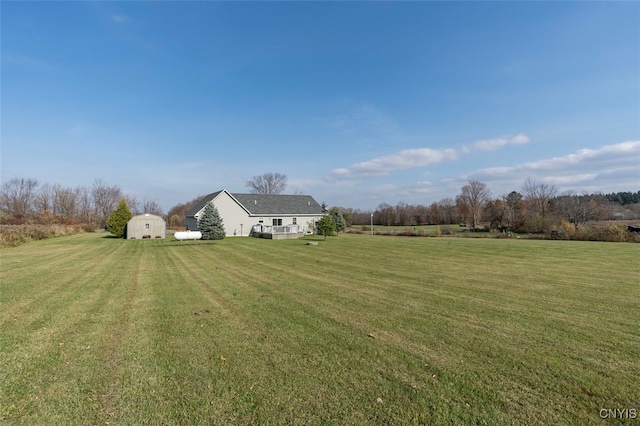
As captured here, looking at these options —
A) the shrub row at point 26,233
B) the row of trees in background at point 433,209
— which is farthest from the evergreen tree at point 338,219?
the shrub row at point 26,233

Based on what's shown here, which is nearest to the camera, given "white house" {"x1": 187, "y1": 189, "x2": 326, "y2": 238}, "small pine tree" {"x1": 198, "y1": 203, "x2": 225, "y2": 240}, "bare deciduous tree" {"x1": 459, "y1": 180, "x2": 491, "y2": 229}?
"small pine tree" {"x1": 198, "y1": 203, "x2": 225, "y2": 240}

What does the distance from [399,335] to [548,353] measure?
195 centimetres

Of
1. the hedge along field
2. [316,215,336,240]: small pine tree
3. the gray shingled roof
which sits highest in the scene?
the gray shingled roof

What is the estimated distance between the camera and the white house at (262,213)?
33812 mm

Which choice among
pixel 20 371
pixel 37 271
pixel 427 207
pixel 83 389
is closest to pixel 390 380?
pixel 83 389

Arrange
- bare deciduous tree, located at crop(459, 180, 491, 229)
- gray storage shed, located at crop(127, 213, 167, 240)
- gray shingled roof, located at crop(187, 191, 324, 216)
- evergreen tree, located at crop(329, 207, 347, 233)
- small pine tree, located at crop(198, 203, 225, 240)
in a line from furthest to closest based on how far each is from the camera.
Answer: bare deciduous tree, located at crop(459, 180, 491, 229) → evergreen tree, located at crop(329, 207, 347, 233) → gray shingled roof, located at crop(187, 191, 324, 216) → gray storage shed, located at crop(127, 213, 167, 240) → small pine tree, located at crop(198, 203, 225, 240)

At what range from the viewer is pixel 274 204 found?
3922cm

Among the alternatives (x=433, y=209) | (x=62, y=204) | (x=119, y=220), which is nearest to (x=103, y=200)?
(x=62, y=204)

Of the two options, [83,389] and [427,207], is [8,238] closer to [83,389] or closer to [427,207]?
[83,389]

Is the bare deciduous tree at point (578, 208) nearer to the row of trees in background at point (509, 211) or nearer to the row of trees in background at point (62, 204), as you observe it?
the row of trees in background at point (509, 211)

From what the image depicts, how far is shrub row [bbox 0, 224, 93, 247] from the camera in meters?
21.3

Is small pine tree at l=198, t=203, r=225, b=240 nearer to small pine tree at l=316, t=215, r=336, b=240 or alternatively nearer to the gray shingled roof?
the gray shingled roof

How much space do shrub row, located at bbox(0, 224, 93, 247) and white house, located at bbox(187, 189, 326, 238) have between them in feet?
41.7

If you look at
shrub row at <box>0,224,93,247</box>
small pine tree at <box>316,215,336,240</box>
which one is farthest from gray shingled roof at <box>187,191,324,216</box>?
shrub row at <box>0,224,93,247</box>
